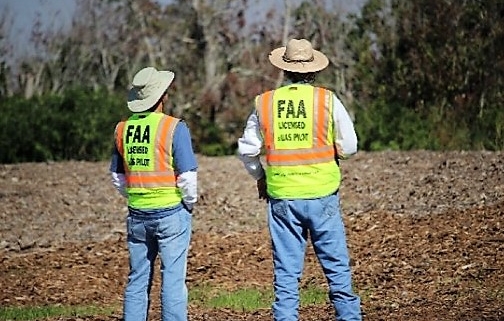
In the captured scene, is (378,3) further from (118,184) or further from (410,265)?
(118,184)

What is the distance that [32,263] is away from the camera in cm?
997

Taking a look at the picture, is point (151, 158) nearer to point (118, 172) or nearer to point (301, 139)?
point (118, 172)

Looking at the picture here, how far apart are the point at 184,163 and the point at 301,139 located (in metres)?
0.71

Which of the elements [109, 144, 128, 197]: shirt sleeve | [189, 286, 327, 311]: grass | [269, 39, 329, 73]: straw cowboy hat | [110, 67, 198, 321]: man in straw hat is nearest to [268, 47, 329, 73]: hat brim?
[269, 39, 329, 73]: straw cowboy hat

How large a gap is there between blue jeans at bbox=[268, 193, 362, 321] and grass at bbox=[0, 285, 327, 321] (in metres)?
1.99

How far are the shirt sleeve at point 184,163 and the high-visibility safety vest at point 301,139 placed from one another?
0.47 m

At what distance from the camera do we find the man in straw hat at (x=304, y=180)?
5.41 m

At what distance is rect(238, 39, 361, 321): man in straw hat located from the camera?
17.7 feet

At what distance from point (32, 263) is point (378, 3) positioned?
1551 cm

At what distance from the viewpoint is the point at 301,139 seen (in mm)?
5441

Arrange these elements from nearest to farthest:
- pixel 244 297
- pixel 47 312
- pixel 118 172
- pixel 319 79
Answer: pixel 118 172 < pixel 47 312 < pixel 244 297 < pixel 319 79

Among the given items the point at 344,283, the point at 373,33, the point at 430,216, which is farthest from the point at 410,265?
the point at 373,33

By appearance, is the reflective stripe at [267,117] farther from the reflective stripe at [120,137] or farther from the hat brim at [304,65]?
the reflective stripe at [120,137]

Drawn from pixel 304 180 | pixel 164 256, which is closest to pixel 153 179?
pixel 164 256
